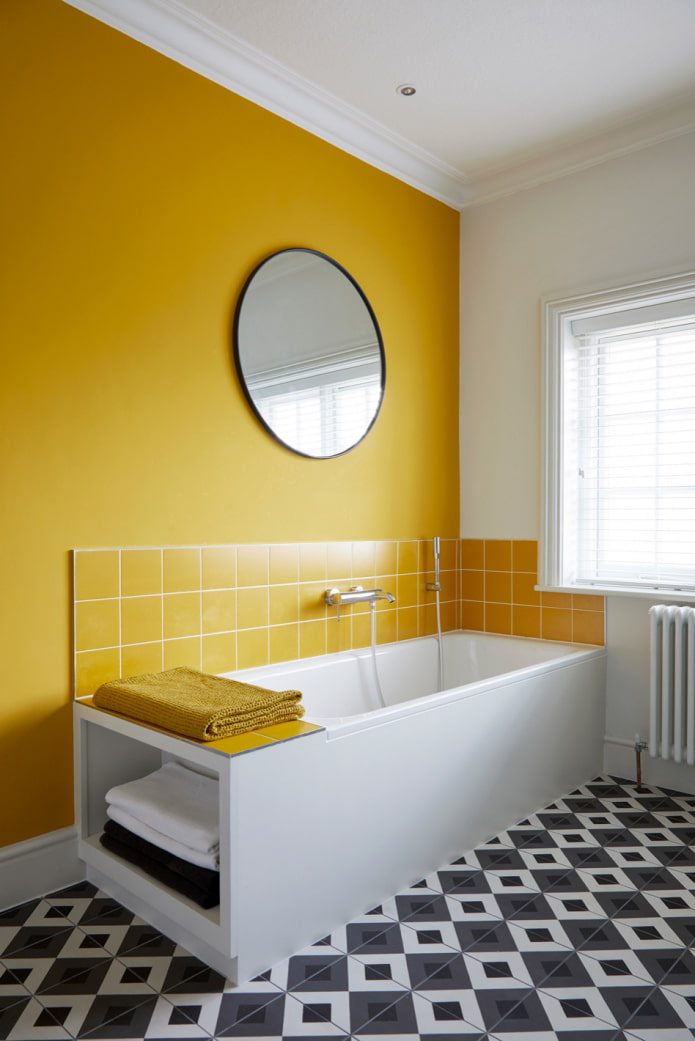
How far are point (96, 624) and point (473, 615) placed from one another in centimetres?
200

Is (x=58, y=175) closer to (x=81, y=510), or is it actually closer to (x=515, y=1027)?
(x=81, y=510)

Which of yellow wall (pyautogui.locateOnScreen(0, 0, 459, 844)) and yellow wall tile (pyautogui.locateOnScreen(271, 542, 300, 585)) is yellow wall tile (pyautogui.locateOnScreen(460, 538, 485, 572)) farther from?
yellow wall tile (pyautogui.locateOnScreen(271, 542, 300, 585))

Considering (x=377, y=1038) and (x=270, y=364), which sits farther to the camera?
(x=270, y=364)

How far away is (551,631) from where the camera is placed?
3.38m

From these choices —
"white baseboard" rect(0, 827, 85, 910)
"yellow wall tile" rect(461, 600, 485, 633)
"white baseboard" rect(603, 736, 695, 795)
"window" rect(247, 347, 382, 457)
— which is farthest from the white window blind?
"white baseboard" rect(603, 736, 695, 795)

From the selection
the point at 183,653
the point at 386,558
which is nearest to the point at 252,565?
the point at 183,653

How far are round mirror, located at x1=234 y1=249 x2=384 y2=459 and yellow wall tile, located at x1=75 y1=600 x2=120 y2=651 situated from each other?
0.89 m

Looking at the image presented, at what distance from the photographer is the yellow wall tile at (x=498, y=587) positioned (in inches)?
139

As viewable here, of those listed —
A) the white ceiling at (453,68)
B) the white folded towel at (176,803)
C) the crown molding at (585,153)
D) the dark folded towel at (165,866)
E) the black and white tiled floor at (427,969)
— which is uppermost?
the white ceiling at (453,68)

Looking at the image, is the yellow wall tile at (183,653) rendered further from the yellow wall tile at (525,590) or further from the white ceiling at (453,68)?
the white ceiling at (453,68)

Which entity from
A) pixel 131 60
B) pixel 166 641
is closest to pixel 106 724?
pixel 166 641

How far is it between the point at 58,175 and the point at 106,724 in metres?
1.59

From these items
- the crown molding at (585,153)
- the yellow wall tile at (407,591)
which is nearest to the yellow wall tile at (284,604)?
the yellow wall tile at (407,591)

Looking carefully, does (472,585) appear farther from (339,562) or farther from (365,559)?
(339,562)
